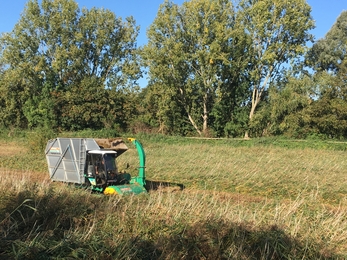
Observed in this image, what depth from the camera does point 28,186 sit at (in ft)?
21.7

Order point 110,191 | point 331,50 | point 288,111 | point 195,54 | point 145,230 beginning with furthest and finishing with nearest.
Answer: point 331,50 < point 195,54 < point 288,111 < point 110,191 < point 145,230

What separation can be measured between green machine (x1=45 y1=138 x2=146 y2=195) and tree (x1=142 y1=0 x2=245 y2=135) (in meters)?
26.1

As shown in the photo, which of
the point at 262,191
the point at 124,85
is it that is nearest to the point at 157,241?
the point at 262,191

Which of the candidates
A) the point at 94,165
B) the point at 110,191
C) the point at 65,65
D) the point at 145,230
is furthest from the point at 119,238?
the point at 65,65

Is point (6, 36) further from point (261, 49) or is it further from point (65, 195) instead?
point (65, 195)

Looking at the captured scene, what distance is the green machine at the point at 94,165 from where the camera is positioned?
10.4 metres

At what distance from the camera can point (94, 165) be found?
10703 millimetres

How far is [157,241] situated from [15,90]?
43.1m

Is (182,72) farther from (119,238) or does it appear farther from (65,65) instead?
(119,238)

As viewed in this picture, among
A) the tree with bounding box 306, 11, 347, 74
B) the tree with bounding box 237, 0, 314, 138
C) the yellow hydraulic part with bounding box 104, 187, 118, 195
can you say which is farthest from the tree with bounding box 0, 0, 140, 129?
the yellow hydraulic part with bounding box 104, 187, 118, 195

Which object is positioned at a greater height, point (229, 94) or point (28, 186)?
point (229, 94)

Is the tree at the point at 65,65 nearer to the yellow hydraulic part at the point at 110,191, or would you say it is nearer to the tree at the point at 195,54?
the tree at the point at 195,54

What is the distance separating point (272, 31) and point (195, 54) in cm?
820

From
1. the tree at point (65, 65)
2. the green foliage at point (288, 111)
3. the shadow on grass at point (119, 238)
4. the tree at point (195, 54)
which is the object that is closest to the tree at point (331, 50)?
the green foliage at point (288, 111)
